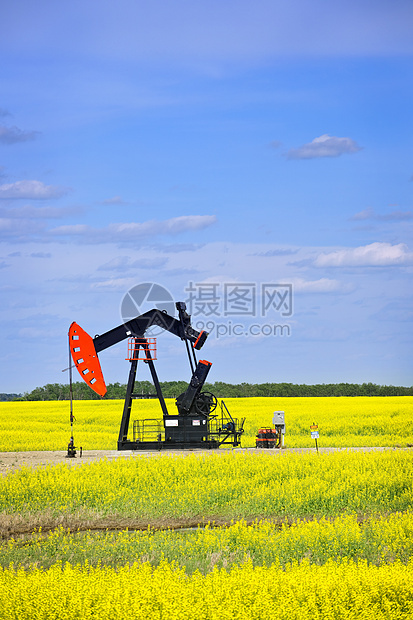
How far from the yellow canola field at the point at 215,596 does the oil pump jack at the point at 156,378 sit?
1476cm

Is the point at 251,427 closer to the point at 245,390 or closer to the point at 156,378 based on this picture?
the point at 156,378

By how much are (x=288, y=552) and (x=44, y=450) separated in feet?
57.9

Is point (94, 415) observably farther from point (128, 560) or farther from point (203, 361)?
point (128, 560)

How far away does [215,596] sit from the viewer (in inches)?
262

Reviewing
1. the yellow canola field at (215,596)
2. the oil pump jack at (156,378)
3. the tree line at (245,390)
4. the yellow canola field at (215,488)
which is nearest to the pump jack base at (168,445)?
the oil pump jack at (156,378)

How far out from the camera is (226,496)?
13.7 metres

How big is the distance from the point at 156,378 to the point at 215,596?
16774 mm

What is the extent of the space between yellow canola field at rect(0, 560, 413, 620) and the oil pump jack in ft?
48.4

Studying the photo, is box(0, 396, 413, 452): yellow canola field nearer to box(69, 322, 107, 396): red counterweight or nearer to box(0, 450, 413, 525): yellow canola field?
box(69, 322, 107, 396): red counterweight

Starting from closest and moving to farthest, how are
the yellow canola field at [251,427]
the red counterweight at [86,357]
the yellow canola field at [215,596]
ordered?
the yellow canola field at [215,596] → the red counterweight at [86,357] → the yellow canola field at [251,427]

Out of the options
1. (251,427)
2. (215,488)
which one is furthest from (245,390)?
(215,488)

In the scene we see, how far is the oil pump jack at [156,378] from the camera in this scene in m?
22.0

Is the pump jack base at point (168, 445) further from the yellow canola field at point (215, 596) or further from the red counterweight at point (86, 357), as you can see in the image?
the yellow canola field at point (215, 596)

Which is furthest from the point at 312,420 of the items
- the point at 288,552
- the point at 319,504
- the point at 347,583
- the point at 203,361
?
the point at 347,583
